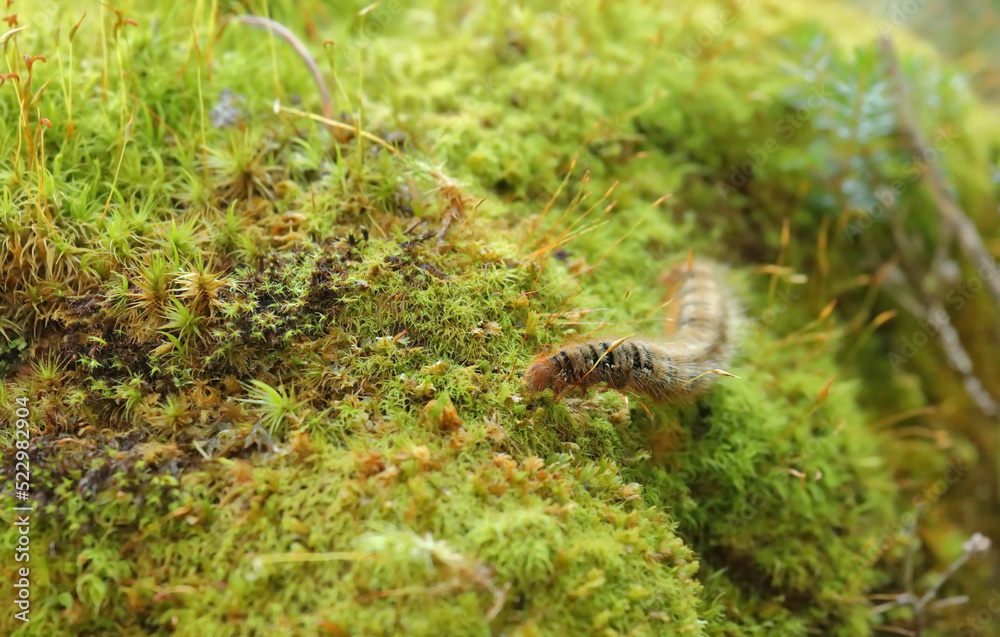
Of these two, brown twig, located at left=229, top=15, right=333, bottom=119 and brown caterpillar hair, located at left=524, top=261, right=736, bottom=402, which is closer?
brown caterpillar hair, located at left=524, top=261, right=736, bottom=402

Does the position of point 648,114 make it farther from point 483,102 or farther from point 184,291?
point 184,291

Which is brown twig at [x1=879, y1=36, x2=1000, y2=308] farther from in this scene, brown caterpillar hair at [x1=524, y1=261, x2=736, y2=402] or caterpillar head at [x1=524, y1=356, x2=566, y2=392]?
caterpillar head at [x1=524, y1=356, x2=566, y2=392]

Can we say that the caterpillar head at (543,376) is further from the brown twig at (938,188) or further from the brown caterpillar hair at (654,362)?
the brown twig at (938,188)

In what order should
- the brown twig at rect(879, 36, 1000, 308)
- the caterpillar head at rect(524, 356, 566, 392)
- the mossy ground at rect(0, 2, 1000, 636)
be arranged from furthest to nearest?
the brown twig at rect(879, 36, 1000, 308)
the caterpillar head at rect(524, 356, 566, 392)
the mossy ground at rect(0, 2, 1000, 636)

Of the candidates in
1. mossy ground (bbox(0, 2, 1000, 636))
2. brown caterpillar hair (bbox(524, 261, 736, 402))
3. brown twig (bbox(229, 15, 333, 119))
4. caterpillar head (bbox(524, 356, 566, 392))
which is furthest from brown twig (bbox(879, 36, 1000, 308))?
brown twig (bbox(229, 15, 333, 119))

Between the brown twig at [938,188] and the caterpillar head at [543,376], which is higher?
the brown twig at [938,188]

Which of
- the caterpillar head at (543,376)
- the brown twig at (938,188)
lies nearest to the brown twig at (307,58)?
the caterpillar head at (543,376)

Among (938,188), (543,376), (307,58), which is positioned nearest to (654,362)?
(543,376)
